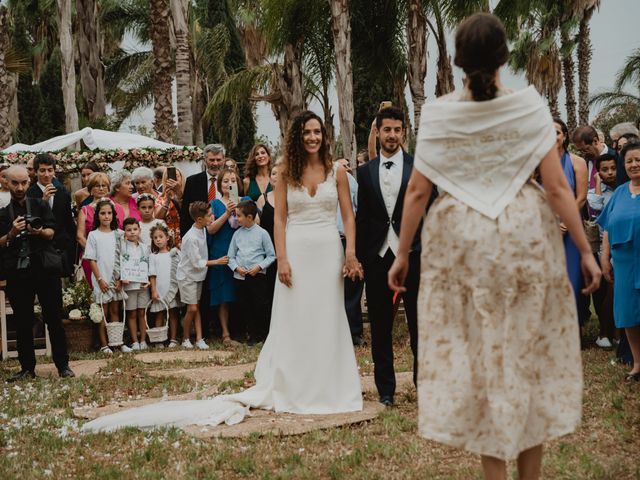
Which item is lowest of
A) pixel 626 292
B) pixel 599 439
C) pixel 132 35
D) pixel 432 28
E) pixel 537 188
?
pixel 599 439

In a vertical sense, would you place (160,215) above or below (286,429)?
above

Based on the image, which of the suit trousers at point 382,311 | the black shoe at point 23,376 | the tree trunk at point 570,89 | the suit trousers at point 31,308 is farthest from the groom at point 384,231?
the tree trunk at point 570,89

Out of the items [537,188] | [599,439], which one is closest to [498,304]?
[537,188]

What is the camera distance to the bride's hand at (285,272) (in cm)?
668

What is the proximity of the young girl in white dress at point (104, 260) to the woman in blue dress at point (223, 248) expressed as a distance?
1190mm

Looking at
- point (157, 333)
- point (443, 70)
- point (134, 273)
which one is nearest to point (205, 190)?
point (134, 273)

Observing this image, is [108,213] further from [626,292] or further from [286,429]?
[626,292]

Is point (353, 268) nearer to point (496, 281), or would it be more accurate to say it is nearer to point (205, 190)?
point (496, 281)

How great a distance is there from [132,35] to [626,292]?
38807mm

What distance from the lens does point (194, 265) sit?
10711mm

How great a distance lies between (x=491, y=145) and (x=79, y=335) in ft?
26.3

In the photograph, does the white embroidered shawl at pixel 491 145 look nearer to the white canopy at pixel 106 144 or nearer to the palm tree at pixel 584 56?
the white canopy at pixel 106 144

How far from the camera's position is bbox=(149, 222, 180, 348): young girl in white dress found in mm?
10742

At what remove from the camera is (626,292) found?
7.32 metres
